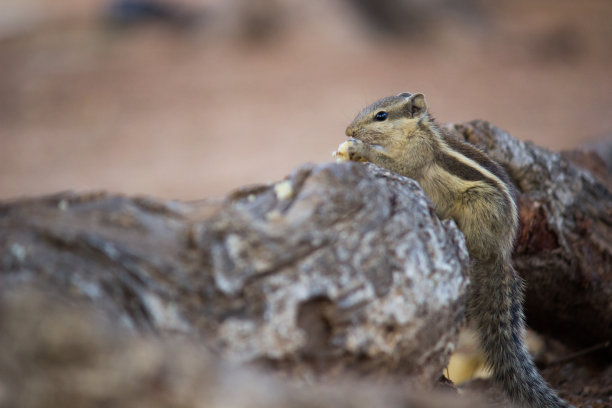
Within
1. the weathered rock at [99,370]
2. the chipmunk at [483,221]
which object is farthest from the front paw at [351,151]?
the weathered rock at [99,370]

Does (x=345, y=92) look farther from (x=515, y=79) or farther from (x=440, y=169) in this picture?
(x=440, y=169)

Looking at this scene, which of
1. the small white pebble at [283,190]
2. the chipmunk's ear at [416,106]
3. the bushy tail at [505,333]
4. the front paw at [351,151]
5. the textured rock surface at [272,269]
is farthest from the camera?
the chipmunk's ear at [416,106]

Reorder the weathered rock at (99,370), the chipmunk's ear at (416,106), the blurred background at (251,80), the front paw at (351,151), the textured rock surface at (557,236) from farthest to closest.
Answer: the blurred background at (251,80), the chipmunk's ear at (416,106), the textured rock surface at (557,236), the front paw at (351,151), the weathered rock at (99,370)

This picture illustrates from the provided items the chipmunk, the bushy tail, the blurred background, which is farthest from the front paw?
the blurred background

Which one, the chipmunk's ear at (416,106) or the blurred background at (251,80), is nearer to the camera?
the chipmunk's ear at (416,106)

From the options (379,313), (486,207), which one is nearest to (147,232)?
(379,313)

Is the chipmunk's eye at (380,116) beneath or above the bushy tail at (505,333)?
above

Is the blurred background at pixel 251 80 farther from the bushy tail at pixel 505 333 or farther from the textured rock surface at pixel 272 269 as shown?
the textured rock surface at pixel 272 269
